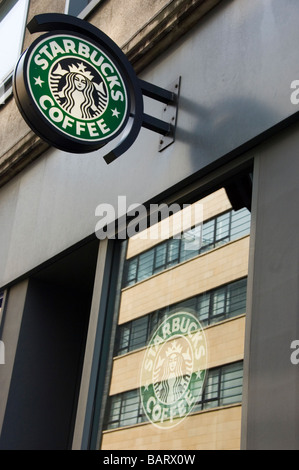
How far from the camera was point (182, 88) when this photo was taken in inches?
251

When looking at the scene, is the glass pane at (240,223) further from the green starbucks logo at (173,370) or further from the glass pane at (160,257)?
the glass pane at (160,257)

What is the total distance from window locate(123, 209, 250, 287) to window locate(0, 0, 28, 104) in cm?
436

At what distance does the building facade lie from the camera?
4.88 m

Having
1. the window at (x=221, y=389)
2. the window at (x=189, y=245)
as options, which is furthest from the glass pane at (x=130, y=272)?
the window at (x=221, y=389)

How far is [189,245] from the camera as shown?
5.99 m

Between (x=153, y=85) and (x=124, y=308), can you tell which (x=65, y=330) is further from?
(x=153, y=85)

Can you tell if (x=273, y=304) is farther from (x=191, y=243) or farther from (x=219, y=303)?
(x=191, y=243)

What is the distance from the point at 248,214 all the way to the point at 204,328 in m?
0.86

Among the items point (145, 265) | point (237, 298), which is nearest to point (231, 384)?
point (237, 298)

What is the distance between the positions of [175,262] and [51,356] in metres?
2.50

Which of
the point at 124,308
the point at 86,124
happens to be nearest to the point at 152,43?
the point at 86,124

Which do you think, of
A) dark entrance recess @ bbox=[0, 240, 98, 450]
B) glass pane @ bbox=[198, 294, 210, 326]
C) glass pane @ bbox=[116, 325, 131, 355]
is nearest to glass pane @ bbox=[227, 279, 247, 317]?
glass pane @ bbox=[198, 294, 210, 326]

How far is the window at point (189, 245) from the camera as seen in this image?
18.3 feet


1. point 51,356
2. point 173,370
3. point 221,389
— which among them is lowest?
point 221,389
